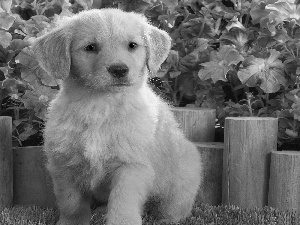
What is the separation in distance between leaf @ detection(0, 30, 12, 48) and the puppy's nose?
1.44 metres

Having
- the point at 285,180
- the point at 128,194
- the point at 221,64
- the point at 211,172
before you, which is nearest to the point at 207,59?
the point at 221,64

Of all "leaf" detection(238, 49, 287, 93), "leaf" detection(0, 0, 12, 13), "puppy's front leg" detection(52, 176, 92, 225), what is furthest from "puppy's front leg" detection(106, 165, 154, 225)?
"leaf" detection(0, 0, 12, 13)

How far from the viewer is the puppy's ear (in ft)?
12.4

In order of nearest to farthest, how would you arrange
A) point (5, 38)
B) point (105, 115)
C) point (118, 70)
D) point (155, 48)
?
point (118, 70) < point (105, 115) < point (155, 48) < point (5, 38)

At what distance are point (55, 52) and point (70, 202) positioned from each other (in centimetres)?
90

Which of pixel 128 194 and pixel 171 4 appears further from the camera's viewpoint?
pixel 171 4

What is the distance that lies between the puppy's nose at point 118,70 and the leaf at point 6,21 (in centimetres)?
150

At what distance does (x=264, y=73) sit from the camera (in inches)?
184

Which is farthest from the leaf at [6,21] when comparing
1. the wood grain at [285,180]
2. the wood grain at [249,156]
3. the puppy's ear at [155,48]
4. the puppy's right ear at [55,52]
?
the wood grain at [285,180]

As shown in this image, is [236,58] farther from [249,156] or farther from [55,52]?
[55,52]

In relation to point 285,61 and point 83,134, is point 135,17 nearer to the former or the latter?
point 83,134

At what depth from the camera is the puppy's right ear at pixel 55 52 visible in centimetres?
362

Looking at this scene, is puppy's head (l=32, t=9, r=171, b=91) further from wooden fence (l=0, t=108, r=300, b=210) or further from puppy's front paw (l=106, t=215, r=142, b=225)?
wooden fence (l=0, t=108, r=300, b=210)

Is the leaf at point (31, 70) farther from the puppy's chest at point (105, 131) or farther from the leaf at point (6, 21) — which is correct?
the puppy's chest at point (105, 131)
